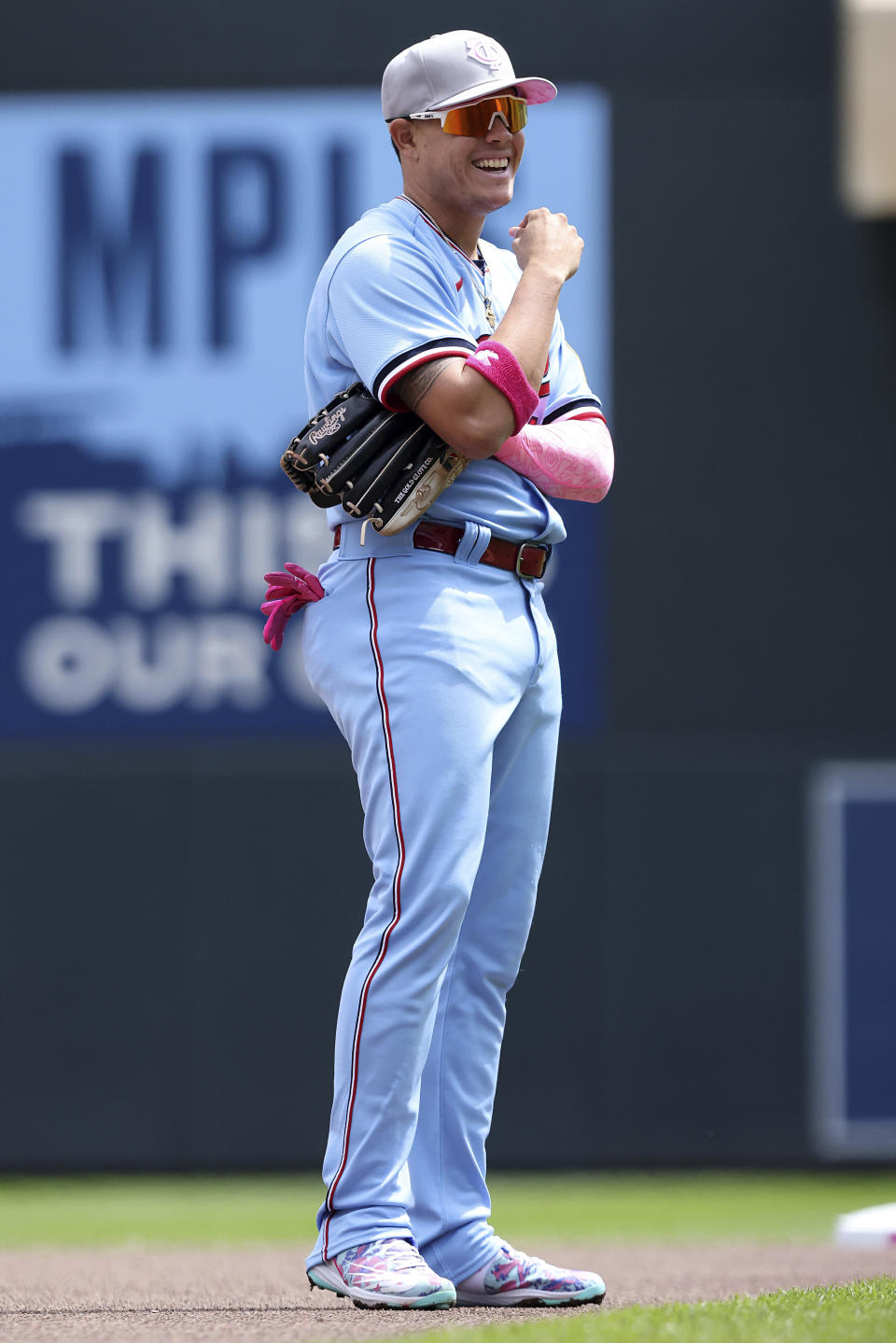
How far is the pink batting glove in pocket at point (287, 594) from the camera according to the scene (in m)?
2.74

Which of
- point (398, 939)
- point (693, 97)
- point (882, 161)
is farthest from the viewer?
point (693, 97)

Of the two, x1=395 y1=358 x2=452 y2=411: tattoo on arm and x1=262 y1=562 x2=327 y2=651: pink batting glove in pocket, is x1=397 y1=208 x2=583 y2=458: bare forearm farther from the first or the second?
x1=262 y1=562 x2=327 y2=651: pink batting glove in pocket

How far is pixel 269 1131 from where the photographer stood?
Answer: 5.78 m

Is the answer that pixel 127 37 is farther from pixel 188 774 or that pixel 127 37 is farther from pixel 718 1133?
pixel 718 1133

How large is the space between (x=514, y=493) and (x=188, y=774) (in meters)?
3.34

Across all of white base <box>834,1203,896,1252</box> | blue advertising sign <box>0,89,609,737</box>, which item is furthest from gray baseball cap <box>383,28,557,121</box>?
blue advertising sign <box>0,89,609,737</box>

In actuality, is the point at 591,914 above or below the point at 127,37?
below

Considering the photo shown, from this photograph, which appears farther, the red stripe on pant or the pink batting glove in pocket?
the pink batting glove in pocket

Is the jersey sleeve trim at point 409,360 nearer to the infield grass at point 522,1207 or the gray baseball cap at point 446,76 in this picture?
the gray baseball cap at point 446,76

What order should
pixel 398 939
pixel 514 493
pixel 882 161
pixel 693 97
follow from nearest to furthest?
pixel 398 939 → pixel 514 493 → pixel 882 161 → pixel 693 97

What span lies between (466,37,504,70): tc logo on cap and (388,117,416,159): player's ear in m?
0.13

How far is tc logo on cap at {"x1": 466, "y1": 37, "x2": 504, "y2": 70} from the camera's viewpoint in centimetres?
265

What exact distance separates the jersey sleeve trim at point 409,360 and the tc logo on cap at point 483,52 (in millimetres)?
410

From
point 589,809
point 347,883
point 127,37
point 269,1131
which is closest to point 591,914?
point 589,809
